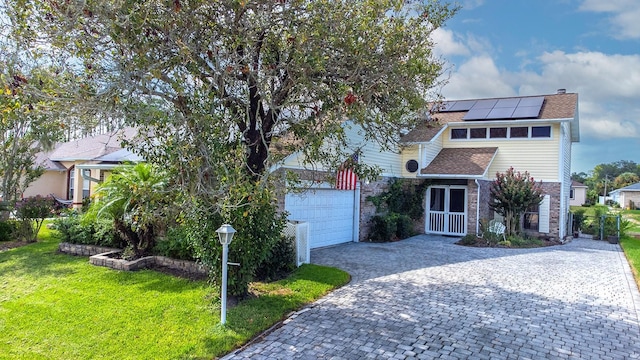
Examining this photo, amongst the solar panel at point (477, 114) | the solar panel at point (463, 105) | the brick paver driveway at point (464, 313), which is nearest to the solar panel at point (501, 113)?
the solar panel at point (477, 114)

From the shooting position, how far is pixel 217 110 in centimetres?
620

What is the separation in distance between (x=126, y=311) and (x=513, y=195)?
14.1 m

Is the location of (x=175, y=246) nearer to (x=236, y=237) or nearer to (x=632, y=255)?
(x=236, y=237)

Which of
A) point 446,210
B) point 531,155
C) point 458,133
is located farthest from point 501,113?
point 446,210

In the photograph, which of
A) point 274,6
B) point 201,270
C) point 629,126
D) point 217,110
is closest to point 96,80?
point 217,110

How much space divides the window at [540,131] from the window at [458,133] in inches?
116

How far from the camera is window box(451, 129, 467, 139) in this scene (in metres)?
18.8

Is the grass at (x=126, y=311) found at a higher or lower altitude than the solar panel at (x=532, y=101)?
lower

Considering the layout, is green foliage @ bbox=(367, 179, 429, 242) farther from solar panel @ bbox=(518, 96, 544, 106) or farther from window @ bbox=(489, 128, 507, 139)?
solar panel @ bbox=(518, 96, 544, 106)

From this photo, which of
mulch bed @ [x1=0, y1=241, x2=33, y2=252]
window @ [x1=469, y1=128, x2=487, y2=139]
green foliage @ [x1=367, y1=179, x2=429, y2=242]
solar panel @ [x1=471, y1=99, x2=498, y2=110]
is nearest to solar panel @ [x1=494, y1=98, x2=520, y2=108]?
solar panel @ [x1=471, y1=99, x2=498, y2=110]

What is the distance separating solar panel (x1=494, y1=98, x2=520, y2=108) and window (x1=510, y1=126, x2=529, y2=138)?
1.53 metres

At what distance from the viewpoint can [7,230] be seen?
41.4ft

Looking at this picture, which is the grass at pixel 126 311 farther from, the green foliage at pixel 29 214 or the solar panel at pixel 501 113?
the solar panel at pixel 501 113

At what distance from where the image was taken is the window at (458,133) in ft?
61.6
